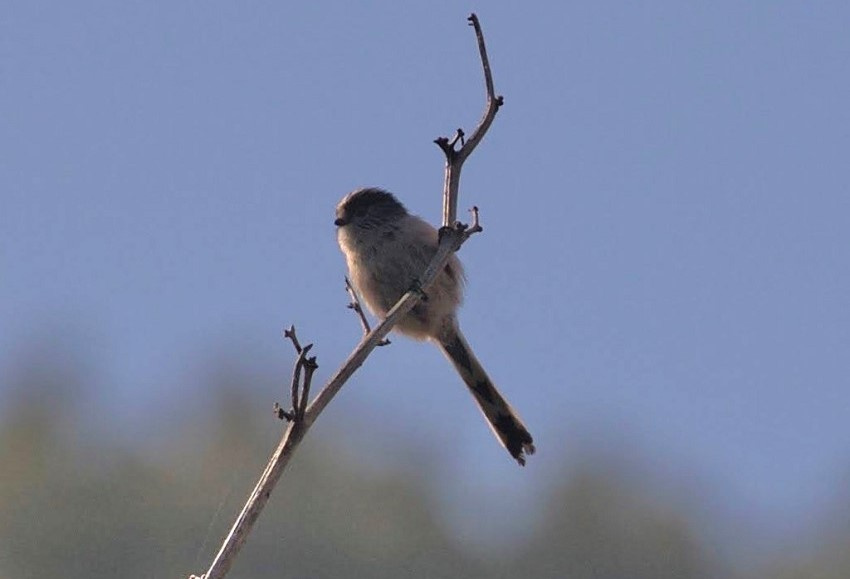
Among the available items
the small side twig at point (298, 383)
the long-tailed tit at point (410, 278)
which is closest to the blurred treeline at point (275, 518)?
the long-tailed tit at point (410, 278)

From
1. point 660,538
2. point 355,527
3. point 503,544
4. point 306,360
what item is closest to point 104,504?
point 355,527

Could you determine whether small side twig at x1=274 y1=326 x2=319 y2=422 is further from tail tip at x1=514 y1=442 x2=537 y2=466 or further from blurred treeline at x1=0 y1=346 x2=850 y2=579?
blurred treeline at x1=0 y1=346 x2=850 y2=579

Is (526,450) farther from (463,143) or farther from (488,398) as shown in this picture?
(463,143)

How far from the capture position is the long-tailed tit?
7537mm

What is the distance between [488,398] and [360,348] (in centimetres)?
319

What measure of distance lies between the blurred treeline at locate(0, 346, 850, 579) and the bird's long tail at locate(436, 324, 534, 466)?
14.9 m

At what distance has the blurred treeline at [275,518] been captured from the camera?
28.3 meters

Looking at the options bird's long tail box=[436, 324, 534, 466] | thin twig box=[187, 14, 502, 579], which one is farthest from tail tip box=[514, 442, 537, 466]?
thin twig box=[187, 14, 502, 579]

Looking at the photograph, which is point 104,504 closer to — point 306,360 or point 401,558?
point 401,558

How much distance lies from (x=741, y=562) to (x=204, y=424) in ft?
36.7

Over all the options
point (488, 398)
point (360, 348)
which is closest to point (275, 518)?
point (488, 398)

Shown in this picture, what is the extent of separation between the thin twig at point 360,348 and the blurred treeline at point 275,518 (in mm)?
17694

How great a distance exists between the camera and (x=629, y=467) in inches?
1503

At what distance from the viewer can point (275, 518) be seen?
28.4m
